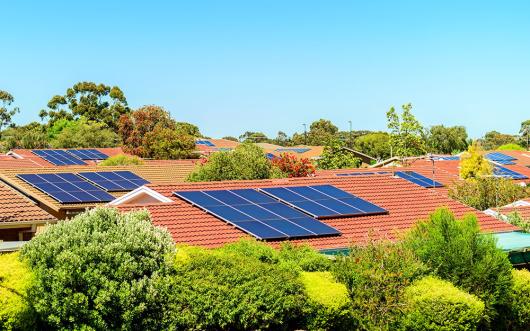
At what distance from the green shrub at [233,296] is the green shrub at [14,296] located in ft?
9.72

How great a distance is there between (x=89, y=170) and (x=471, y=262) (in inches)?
1054

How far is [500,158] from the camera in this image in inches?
3105

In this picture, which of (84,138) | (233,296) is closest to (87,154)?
(84,138)

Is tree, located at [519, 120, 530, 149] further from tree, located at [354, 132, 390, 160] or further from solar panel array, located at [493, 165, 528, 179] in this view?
solar panel array, located at [493, 165, 528, 179]

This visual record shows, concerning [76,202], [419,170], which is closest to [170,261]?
[76,202]

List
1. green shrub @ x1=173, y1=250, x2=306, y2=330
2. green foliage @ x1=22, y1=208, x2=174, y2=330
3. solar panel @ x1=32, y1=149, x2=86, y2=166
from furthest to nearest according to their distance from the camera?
solar panel @ x1=32, y1=149, x2=86, y2=166
green shrub @ x1=173, y1=250, x2=306, y2=330
green foliage @ x1=22, y1=208, x2=174, y2=330

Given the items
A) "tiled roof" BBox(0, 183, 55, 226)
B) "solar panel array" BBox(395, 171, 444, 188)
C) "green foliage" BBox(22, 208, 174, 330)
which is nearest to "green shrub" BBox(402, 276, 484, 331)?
"green foliage" BBox(22, 208, 174, 330)

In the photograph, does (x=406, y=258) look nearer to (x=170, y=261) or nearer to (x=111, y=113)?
(x=170, y=261)

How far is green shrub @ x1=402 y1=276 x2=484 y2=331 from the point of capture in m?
18.0

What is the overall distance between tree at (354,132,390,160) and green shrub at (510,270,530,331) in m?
94.5

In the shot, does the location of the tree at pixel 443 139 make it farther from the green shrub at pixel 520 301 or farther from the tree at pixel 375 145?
the green shrub at pixel 520 301

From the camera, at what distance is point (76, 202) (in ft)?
111

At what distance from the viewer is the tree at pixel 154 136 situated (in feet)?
235

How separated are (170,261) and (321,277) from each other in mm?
3687
